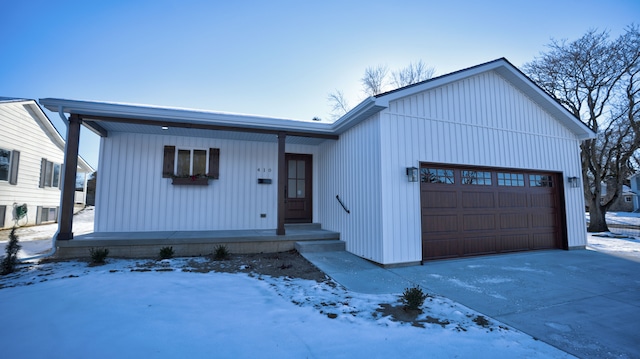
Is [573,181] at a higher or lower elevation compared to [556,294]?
higher

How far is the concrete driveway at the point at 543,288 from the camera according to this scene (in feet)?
7.95

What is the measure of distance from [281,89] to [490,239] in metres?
8.40

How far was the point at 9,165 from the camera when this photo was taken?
8.76m

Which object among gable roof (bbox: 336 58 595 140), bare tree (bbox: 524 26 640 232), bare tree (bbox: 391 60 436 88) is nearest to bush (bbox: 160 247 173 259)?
gable roof (bbox: 336 58 595 140)

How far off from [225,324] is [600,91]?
14.3m

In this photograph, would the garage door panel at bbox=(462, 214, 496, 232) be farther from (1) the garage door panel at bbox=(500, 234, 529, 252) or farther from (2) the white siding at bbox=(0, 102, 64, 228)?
(2) the white siding at bbox=(0, 102, 64, 228)

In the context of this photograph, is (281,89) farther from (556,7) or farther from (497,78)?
(556,7)

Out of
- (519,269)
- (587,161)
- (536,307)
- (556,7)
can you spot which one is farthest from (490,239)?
(587,161)

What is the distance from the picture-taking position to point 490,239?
19.2ft

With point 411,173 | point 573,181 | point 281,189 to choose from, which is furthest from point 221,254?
point 573,181

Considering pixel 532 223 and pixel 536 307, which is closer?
pixel 536 307

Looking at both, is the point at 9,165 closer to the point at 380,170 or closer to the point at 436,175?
the point at 380,170

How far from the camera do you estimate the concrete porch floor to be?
5031mm

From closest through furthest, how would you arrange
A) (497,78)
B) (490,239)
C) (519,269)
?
(519,269) < (490,239) < (497,78)
